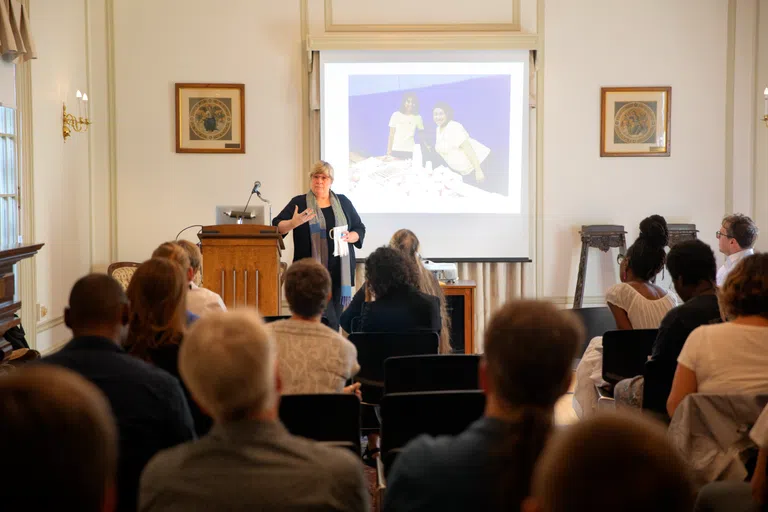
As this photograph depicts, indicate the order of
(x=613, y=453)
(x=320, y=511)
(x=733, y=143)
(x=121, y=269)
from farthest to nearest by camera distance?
1. (x=733, y=143)
2. (x=121, y=269)
3. (x=320, y=511)
4. (x=613, y=453)

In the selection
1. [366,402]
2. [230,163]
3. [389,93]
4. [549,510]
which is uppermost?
[389,93]

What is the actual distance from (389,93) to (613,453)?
7114mm

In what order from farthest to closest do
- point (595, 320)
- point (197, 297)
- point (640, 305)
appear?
point (595, 320)
point (640, 305)
point (197, 297)

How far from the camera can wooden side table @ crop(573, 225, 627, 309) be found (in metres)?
7.57

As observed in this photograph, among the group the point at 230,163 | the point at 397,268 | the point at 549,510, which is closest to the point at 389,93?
the point at 230,163

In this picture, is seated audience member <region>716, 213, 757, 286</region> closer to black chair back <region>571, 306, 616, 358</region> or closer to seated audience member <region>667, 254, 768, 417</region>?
black chair back <region>571, 306, 616, 358</region>

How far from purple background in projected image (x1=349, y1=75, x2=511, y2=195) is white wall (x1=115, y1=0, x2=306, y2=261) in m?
0.64

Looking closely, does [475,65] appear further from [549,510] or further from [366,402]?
[549,510]

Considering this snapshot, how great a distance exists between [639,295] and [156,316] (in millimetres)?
2404

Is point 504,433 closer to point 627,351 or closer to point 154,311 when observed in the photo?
point 154,311

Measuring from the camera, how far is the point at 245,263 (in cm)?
533

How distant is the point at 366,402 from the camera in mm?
3902

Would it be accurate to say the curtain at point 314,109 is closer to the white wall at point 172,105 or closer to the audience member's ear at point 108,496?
the white wall at point 172,105

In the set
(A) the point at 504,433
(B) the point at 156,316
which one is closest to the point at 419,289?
(B) the point at 156,316
